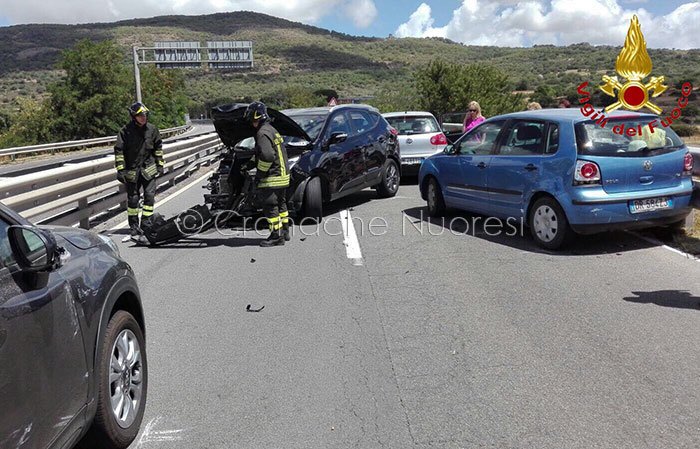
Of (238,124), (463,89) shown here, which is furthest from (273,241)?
(463,89)

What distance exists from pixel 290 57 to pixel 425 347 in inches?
4191

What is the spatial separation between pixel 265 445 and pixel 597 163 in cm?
532

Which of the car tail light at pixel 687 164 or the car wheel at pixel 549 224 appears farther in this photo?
the car tail light at pixel 687 164

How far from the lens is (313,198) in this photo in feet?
32.6

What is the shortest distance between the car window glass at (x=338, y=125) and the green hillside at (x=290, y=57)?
183 ft

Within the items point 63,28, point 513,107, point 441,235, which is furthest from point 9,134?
point 63,28

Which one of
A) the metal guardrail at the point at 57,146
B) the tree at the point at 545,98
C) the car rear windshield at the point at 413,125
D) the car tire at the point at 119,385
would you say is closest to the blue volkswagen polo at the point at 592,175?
the car tire at the point at 119,385

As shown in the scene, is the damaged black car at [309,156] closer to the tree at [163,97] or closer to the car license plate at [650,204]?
the car license plate at [650,204]

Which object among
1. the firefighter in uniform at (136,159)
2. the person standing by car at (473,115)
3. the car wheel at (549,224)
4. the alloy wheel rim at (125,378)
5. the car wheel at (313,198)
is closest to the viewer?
the alloy wheel rim at (125,378)

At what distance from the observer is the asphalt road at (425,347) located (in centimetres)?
363

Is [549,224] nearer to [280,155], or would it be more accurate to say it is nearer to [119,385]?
[280,155]

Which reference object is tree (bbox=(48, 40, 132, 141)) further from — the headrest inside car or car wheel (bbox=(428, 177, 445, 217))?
the headrest inside car

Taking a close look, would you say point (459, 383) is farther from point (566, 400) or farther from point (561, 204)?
point (561, 204)

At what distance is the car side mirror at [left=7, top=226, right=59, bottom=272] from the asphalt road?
4.37 feet
